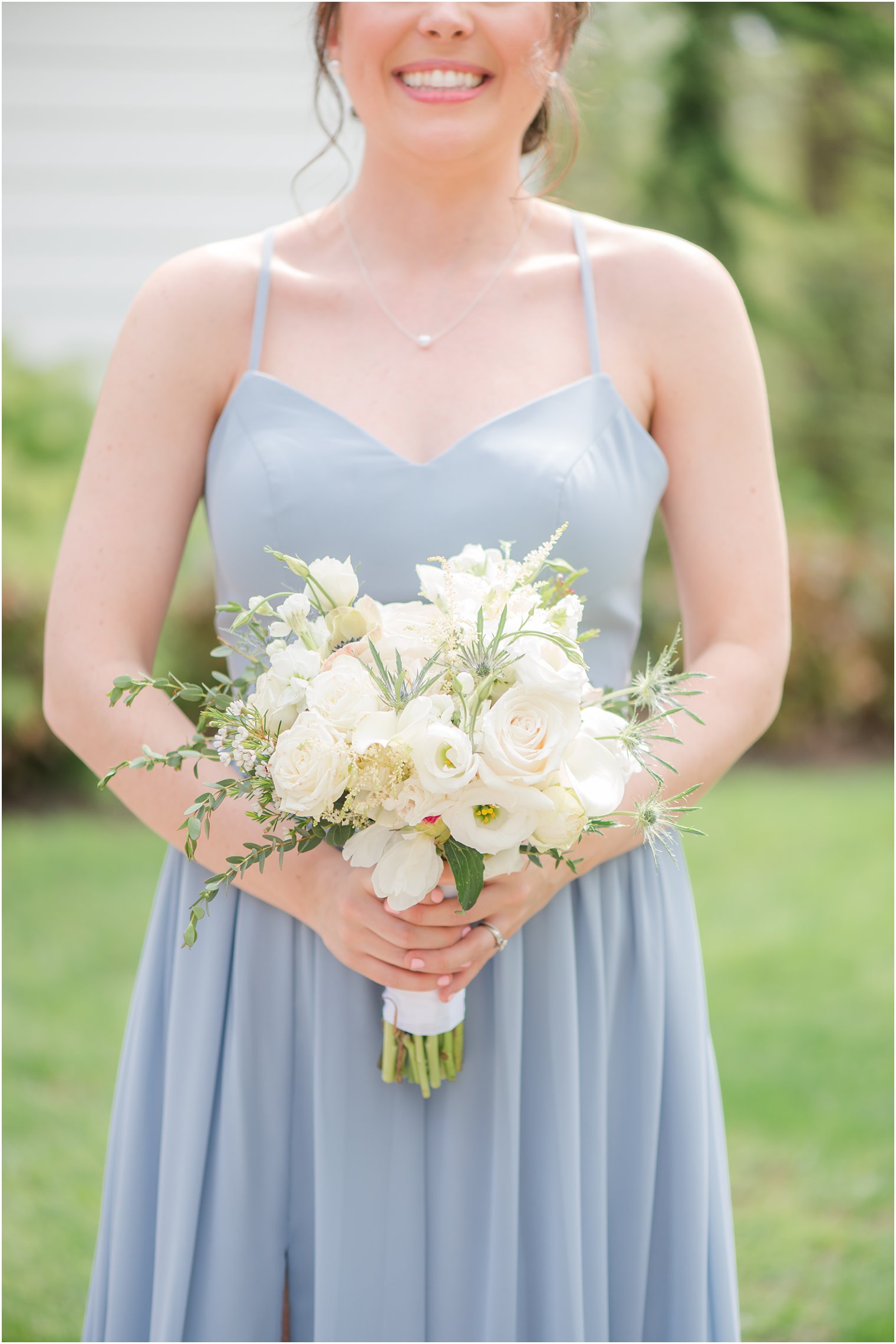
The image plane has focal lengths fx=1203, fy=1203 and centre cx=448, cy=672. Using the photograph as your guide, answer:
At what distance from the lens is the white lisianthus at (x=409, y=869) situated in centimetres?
152

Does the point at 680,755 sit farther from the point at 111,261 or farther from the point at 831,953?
the point at 111,261

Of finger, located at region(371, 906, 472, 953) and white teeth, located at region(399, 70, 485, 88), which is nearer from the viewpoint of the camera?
finger, located at region(371, 906, 472, 953)

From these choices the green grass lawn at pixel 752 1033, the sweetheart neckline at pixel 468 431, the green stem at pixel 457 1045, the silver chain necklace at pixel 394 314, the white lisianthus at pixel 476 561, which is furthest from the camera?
the green grass lawn at pixel 752 1033

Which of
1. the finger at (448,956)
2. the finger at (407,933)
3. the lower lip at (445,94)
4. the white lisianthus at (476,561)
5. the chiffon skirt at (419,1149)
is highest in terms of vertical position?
the lower lip at (445,94)

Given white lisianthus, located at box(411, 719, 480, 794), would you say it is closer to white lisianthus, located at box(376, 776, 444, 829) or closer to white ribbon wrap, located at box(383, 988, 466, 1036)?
white lisianthus, located at box(376, 776, 444, 829)

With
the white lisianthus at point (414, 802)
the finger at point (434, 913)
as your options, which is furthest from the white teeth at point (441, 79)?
the finger at point (434, 913)

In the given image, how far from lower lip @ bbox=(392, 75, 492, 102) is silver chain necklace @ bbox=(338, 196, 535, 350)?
0.31m

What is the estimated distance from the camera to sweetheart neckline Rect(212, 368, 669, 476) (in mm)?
1939

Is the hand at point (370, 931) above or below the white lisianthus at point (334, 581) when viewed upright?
below

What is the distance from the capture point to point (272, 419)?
198 centimetres

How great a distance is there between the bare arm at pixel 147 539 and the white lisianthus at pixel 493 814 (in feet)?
1.44

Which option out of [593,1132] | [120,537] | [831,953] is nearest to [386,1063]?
[593,1132]

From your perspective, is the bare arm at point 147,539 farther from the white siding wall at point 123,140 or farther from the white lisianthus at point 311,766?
the white siding wall at point 123,140

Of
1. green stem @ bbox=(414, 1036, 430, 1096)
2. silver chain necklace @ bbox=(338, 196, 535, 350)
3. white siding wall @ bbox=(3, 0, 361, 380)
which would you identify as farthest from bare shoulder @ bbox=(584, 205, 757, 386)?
white siding wall @ bbox=(3, 0, 361, 380)
